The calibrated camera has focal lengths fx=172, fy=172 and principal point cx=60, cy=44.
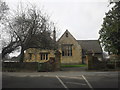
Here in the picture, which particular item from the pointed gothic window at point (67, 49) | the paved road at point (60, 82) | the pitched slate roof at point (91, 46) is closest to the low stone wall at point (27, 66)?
the paved road at point (60, 82)

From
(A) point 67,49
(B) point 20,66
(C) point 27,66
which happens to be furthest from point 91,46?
(B) point 20,66

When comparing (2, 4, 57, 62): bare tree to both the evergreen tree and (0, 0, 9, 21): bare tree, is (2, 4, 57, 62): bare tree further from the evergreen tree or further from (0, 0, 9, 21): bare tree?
the evergreen tree

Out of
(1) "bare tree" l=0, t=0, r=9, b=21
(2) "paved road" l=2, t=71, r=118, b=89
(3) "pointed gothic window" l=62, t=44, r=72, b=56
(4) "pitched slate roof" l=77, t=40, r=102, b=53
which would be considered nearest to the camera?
(2) "paved road" l=2, t=71, r=118, b=89

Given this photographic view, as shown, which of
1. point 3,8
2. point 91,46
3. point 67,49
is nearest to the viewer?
point 3,8

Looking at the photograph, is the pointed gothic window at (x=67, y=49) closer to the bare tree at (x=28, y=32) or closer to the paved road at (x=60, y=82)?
the bare tree at (x=28, y=32)

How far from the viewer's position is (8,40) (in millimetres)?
24688

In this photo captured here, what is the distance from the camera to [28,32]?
23938 mm

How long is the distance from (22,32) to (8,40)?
8.37 feet

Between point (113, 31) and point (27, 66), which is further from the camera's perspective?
point (113, 31)

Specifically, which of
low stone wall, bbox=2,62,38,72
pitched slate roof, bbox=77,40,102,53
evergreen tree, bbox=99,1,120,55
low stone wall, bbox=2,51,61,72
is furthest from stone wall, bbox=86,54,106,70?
pitched slate roof, bbox=77,40,102,53

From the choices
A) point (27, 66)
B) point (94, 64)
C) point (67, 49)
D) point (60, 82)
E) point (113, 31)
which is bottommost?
point (60, 82)

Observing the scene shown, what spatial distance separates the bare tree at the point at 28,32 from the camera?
78.6 feet

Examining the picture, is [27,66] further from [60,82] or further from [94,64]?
[60,82]

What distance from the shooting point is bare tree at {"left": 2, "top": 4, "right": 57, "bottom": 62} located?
2395 cm
